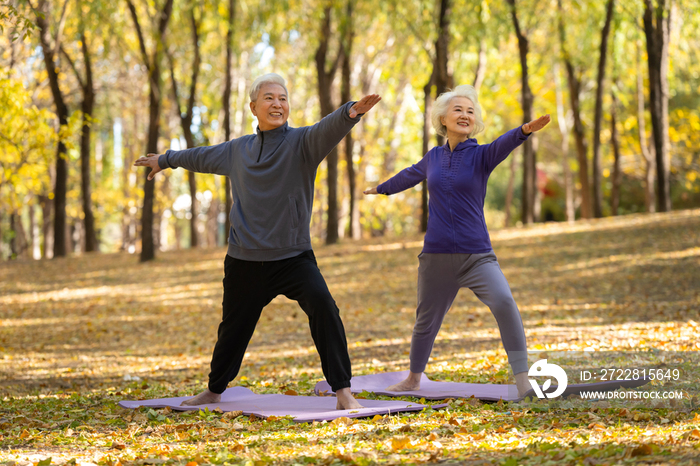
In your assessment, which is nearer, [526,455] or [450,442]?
[526,455]

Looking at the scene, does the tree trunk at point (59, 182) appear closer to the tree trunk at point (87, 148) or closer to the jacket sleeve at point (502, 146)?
the tree trunk at point (87, 148)

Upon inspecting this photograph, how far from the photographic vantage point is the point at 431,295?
14.1 ft

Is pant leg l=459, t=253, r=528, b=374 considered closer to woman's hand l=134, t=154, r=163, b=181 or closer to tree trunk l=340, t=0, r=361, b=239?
woman's hand l=134, t=154, r=163, b=181

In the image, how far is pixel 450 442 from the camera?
3.28 m

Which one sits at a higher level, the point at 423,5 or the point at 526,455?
the point at 423,5

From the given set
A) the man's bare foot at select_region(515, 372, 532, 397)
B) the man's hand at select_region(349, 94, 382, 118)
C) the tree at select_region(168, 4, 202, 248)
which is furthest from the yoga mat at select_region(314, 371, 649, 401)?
the tree at select_region(168, 4, 202, 248)

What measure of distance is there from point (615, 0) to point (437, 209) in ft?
48.2

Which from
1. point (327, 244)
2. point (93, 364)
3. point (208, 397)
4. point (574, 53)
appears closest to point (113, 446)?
point (208, 397)

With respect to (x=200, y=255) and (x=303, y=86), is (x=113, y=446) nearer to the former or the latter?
(x=200, y=255)

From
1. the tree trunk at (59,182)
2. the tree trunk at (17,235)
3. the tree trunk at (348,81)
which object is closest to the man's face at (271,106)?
the tree trunk at (348,81)

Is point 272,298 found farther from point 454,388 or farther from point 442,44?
point 442,44

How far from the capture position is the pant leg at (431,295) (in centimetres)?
421

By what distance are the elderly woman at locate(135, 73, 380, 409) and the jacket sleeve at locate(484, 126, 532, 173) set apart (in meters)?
0.95

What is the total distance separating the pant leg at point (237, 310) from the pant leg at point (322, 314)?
192 millimetres
